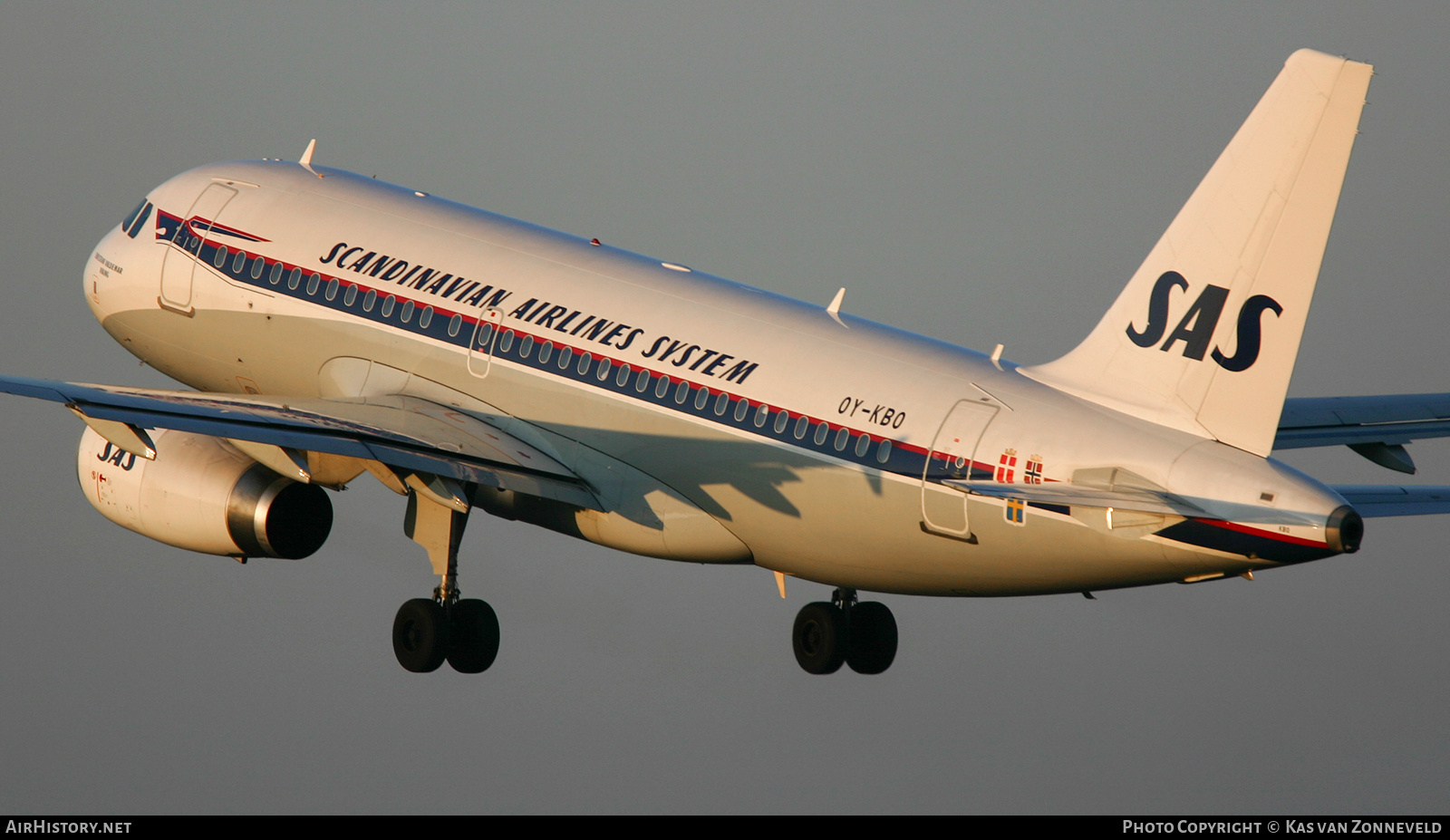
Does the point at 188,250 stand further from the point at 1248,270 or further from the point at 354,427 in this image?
the point at 1248,270

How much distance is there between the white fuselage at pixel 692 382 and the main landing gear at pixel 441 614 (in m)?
1.75

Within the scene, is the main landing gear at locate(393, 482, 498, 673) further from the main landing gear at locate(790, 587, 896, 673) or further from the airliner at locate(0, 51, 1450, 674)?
the main landing gear at locate(790, 587, 896, 673)

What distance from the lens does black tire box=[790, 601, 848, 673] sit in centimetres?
3375

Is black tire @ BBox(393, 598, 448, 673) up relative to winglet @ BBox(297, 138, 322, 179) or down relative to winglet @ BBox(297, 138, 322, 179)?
down

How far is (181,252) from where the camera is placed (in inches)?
1411

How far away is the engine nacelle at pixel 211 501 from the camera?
104ft

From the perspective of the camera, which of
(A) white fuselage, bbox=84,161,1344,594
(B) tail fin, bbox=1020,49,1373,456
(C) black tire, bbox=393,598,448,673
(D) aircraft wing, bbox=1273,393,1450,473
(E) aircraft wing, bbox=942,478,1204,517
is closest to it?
(E) aircraft wing, bbox=942,478,1204,517

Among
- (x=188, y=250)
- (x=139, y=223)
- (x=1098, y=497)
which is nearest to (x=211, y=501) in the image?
(x=188, y=250)

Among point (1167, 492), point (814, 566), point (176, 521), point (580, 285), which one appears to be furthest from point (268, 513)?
point (1167, 492)

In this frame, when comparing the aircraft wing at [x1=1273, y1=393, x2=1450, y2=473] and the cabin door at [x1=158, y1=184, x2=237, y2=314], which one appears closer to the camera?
the aircraft wing at [x1=1273, y1=393, x2=1450, y2=473]

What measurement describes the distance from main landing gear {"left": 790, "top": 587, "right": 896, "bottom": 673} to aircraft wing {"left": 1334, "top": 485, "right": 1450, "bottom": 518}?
334 inches

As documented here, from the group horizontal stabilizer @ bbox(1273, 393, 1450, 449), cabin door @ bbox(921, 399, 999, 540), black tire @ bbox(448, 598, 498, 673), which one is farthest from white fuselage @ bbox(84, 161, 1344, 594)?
horizontal stabilizer @ bbox(1273, 393, 1450, 449)

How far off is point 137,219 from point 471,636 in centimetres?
1081

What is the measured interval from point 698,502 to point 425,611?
4663 millimetres
